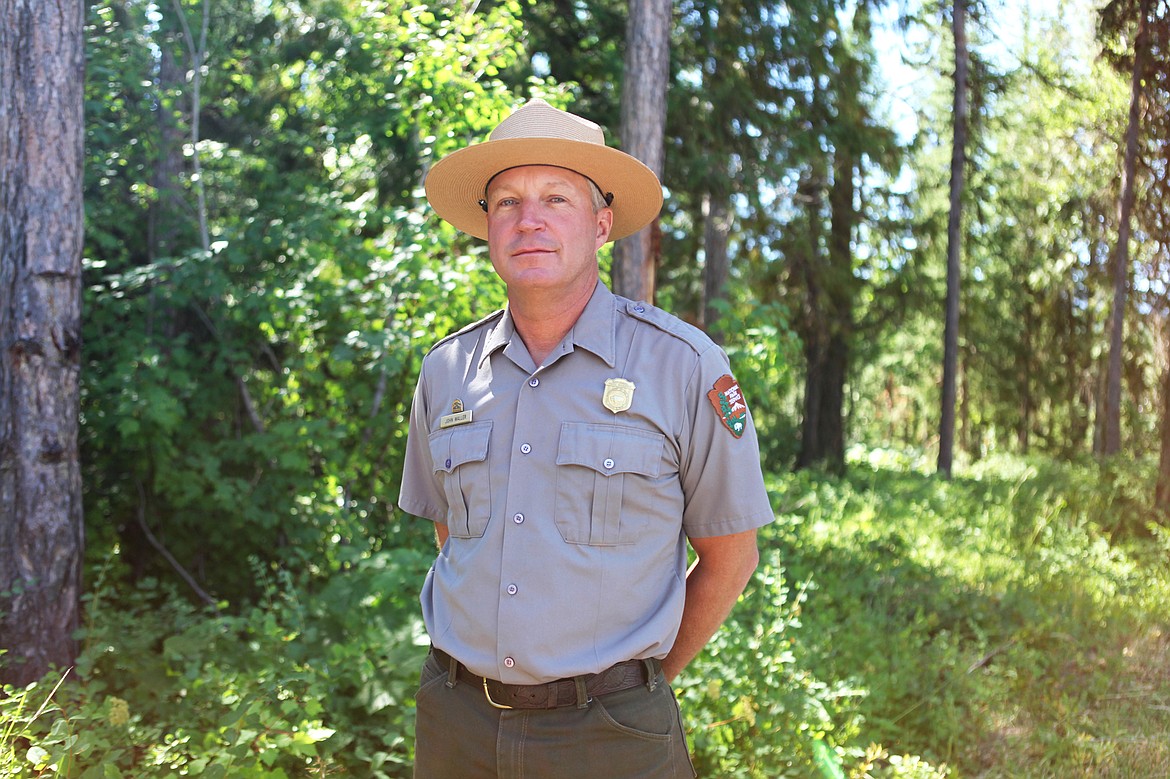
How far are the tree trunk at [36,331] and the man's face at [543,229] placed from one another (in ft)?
10.8

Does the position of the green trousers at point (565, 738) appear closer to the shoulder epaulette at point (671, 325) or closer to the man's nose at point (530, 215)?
the shoulder epaulette at point (671, 325)

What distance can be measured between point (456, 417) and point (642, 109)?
612 cm

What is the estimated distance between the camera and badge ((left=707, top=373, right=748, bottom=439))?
2.27 meters

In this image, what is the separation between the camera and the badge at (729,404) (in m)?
2.27

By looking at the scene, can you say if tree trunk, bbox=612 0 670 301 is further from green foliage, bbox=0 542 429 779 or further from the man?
the man

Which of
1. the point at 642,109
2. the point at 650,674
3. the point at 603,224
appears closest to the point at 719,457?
the point at 650,674

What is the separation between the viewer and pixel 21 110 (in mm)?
4703

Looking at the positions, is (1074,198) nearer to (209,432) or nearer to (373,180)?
(373,180)

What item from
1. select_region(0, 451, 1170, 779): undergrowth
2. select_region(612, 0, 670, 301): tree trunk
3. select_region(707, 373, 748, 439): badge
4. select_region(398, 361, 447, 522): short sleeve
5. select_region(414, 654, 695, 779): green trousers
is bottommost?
select_region(0, 451, 1170, 779): undergrowth

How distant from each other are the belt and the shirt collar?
0.72 metres

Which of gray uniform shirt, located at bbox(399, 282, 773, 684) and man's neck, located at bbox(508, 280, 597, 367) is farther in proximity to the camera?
man's neck, located at bbox(508, 280, 597, 367)

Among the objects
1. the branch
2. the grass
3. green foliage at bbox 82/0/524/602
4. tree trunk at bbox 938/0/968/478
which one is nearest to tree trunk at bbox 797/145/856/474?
tree trunk at bbox 938/0/968/478

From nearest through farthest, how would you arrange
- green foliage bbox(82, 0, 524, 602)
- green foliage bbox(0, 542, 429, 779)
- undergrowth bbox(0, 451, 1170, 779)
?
green foliage bbox(0, 542, 429, 779) < undergrowth bbox(0, 451, 1170, 779) < green foliage bbox(82, 0, 524, 602)

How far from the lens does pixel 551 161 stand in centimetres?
243
